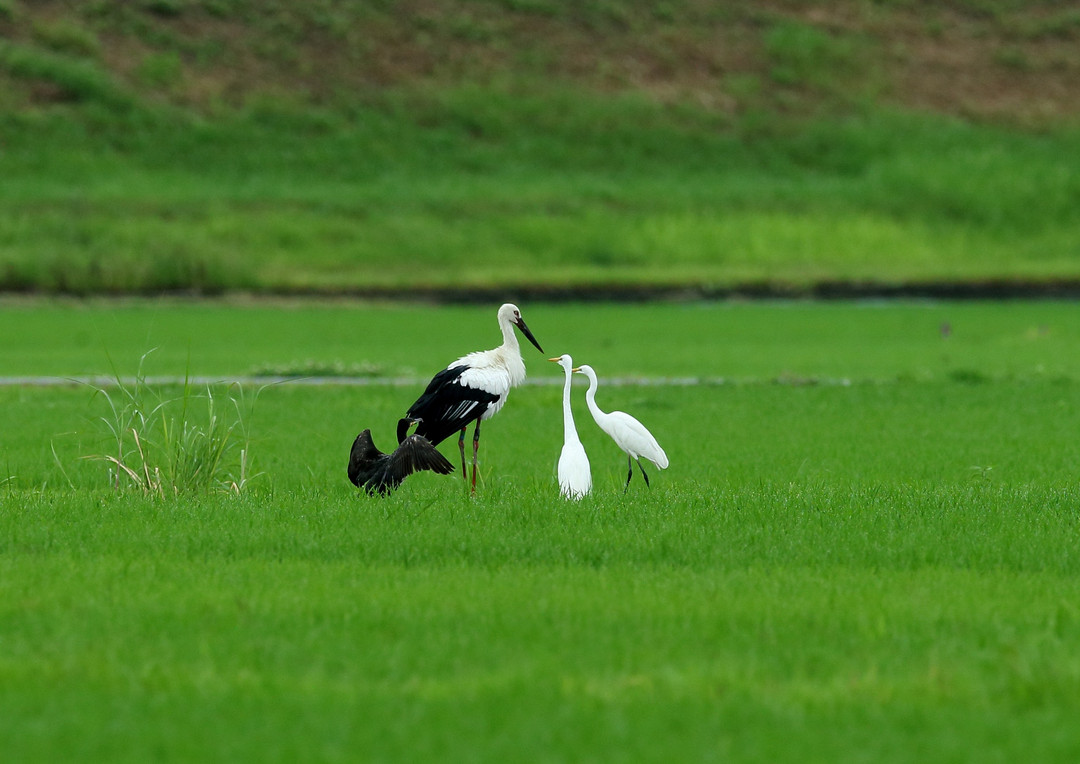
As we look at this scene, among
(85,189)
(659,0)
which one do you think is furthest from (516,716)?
(659,0)

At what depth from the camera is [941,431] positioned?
17859 millimetres

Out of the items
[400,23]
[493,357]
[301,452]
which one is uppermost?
[400,23]

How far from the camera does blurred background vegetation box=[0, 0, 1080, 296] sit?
47.9 metres

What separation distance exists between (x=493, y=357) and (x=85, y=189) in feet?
153

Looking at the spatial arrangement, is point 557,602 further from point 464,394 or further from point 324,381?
point 324,381

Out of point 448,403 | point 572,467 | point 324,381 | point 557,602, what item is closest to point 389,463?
point 448,403

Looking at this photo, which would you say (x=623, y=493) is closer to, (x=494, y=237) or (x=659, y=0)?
(x=494, y=237)

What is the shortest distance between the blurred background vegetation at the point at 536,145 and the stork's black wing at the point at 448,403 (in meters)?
32.8

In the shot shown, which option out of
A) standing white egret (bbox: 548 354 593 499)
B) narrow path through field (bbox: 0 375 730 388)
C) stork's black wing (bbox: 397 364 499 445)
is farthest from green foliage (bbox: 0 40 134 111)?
standing white egret (bbox: 548 354 593 499)

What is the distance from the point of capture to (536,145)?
212 feet

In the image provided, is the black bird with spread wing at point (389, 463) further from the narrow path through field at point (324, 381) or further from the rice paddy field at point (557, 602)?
the narrow path through field at point (324, 381)

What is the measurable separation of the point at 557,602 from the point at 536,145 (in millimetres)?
57465

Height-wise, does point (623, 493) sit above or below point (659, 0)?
below

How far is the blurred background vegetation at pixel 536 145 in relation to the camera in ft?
157
